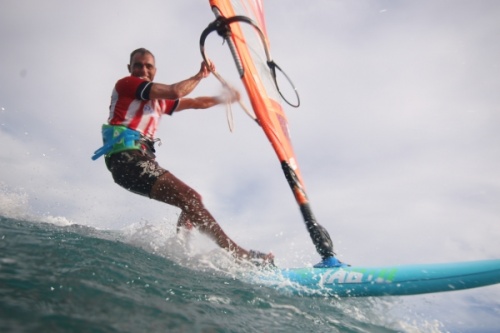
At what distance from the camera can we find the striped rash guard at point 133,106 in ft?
10.9

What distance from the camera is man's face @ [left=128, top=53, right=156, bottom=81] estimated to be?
3771mm

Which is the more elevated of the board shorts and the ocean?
the board shorts

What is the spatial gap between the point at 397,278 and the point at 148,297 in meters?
2.13

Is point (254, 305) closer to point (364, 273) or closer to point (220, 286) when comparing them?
point (220, 286)

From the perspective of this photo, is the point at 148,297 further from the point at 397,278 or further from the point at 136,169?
the point at 397,278

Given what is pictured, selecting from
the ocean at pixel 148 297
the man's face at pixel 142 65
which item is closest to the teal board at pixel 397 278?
the ocean at pixel 148 297

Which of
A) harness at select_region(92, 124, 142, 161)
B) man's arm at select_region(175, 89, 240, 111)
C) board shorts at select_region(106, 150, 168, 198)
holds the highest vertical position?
man's arm at select_region(175, 89, 240, 111)

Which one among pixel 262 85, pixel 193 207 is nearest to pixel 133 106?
pixel 193 207

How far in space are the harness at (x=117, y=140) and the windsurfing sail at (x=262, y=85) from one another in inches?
47.8

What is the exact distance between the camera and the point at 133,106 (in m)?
3.41

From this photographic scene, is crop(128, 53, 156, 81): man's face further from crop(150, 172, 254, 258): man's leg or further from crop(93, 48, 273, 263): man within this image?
crop(150, 172, 254, 258): man's leg

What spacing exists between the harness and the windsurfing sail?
1.22 m

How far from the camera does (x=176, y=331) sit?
5.05ft

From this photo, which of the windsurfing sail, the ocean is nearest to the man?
the ocean
